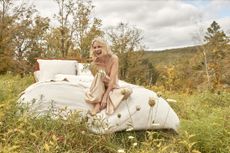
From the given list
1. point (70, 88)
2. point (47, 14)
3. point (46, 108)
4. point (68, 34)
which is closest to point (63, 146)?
point (46, 108)

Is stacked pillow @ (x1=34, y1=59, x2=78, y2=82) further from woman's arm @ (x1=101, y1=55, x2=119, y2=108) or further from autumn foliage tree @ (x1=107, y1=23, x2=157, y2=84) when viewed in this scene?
autumn foliage tree @ (x1=107, y1=23, x2=157, y2=84)

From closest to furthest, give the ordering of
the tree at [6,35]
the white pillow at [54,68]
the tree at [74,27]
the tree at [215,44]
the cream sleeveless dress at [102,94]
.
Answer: the cream sleeveless dress at [102,94], the white pillow at [54,68], the tree at [6,35], the tree at [74,27], the tree at [215,44]

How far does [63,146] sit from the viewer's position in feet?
12.4

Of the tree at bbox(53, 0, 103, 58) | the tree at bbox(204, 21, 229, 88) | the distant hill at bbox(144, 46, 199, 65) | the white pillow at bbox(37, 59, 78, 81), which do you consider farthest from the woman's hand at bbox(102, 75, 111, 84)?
the distant hill at bbox(144, 46, 199, 65)

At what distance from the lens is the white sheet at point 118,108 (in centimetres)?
482

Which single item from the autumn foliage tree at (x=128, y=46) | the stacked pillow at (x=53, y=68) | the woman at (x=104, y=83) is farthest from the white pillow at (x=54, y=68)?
the autumn foliage tree at (x=128, y=46)

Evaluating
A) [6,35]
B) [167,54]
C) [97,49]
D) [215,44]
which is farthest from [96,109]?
[167,54]

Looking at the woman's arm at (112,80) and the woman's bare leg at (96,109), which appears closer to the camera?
the woman's bare leg at (96,109)

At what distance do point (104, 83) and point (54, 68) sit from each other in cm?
392

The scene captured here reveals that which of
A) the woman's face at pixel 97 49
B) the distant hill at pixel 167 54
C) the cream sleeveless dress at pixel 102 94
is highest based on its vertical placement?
the woman's face at pixel 97 49

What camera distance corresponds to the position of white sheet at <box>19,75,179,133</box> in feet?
15.8

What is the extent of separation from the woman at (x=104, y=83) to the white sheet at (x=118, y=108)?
0.09m

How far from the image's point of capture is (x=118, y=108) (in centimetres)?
496

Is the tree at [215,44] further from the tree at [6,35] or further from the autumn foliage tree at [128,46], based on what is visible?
the tree at [6,35]
